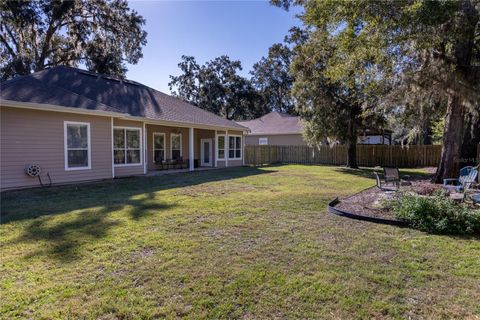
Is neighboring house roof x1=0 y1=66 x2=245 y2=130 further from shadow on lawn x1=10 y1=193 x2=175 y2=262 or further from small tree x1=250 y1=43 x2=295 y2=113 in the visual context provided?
small tree x1=250 y1=43 x2=295 y2=113

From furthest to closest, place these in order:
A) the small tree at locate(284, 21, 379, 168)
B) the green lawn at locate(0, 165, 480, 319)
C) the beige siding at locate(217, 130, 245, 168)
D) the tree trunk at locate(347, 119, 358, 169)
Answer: the beige siding at locate(217, 130, 245, 168) → the tree trunk at locate(347, 119, 358, 169) → the small tree at locate(284, 21, 379, 168) → the green lawn at locate(0, 165, 480, 319)

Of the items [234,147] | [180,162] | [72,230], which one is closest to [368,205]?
[72,230]

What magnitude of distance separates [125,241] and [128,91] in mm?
13267

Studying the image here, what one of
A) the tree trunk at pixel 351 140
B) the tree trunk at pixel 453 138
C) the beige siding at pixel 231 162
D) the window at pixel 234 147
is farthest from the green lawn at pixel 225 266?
the window at pixel 234 147

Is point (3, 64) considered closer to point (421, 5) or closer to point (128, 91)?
point (128, 91)

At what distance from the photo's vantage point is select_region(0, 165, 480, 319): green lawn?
2895mm

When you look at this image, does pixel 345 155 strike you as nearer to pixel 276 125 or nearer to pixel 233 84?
pixel 276 125

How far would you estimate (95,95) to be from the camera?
13.4 m

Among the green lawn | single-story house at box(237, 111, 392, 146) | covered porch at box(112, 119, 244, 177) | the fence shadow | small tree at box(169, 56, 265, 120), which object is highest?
small tree at box(169, 56, 265, 120)

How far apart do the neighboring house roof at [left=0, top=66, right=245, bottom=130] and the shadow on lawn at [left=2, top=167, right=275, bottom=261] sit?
3084 millimetres

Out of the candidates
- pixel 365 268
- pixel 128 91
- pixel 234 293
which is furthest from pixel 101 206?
pixel 128 91

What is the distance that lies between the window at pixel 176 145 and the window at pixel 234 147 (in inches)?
134

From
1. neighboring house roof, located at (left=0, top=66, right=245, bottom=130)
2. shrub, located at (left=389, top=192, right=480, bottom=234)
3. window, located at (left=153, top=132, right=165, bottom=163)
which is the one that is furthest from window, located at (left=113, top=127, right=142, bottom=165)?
shrub, located at (left=389, top=192, right=480, bottom=234)

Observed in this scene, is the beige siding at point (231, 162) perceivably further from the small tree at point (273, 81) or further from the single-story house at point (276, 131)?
the small tree at point (273, 81)
